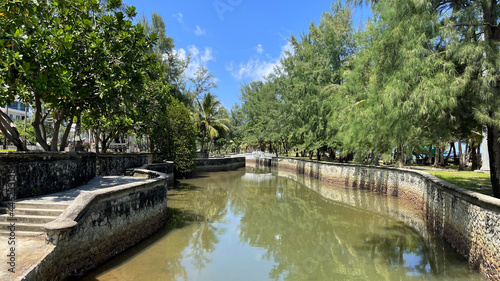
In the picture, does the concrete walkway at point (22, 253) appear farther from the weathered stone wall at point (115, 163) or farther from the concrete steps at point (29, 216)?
the weathered stone wall at point (115, 163)

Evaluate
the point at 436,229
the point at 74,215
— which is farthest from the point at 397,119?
the point at 74,215

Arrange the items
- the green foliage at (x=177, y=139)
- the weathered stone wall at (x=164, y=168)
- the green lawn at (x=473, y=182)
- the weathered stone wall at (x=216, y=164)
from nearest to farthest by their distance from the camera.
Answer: the green lawn at (x=473, y=182) → the weathered stone wall at (x=164, y=168) → the green foliage at (x=177, y=139) → the weathered stone wall at (x=216, y=164)

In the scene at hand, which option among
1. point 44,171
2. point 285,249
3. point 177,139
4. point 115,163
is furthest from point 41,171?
point 177,139

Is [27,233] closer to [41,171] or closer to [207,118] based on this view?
[41,171]

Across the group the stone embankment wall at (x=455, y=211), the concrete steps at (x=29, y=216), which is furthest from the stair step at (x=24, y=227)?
the stone embankment wall at (x=455, y=211)

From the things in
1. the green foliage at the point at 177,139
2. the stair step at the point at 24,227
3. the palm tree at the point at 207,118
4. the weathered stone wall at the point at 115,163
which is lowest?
the stair step at the point at 24,227

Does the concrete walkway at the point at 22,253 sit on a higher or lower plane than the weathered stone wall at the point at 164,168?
lower

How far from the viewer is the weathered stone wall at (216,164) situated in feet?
94.5

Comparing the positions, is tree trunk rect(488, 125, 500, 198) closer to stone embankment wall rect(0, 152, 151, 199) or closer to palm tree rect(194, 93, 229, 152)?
stone embankment wall rect(0, 152, 151, 199)

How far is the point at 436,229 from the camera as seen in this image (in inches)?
346

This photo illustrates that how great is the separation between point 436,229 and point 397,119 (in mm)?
3852

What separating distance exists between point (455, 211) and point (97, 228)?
335 inches

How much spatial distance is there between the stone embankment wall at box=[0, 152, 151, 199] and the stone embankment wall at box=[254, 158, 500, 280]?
9.73 meters

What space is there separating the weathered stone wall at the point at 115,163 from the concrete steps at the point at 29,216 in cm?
643
